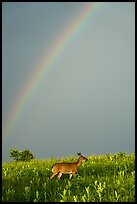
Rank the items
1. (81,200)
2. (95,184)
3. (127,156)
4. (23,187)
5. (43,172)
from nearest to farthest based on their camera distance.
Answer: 1. (81,200)
2. (95,184)
3. (23,187)
4. (43,172)
5. (127,156)

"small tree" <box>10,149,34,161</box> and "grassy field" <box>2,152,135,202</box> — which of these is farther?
"small tree" <box>10,149,34,161</box>

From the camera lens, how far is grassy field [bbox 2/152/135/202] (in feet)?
40.7

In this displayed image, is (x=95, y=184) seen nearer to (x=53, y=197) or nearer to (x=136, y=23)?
(x=53, y=197)

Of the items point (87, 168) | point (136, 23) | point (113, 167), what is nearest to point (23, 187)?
point (87, 168)

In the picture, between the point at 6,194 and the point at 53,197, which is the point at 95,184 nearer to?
the point at 53,197

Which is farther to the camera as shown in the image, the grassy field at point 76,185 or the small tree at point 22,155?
the small tree at point 22,155

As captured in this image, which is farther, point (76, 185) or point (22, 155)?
point (22, 155)

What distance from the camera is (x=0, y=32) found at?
13.2 m

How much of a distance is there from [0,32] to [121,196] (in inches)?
260

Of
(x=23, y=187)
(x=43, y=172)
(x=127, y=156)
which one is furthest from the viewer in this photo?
(x=127, y=156)

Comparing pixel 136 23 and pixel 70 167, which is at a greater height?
pixel 136 23

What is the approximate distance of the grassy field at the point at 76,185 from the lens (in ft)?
40.7

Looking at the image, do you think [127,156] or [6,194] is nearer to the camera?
[6,194]

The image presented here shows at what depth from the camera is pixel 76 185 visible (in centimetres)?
1377
